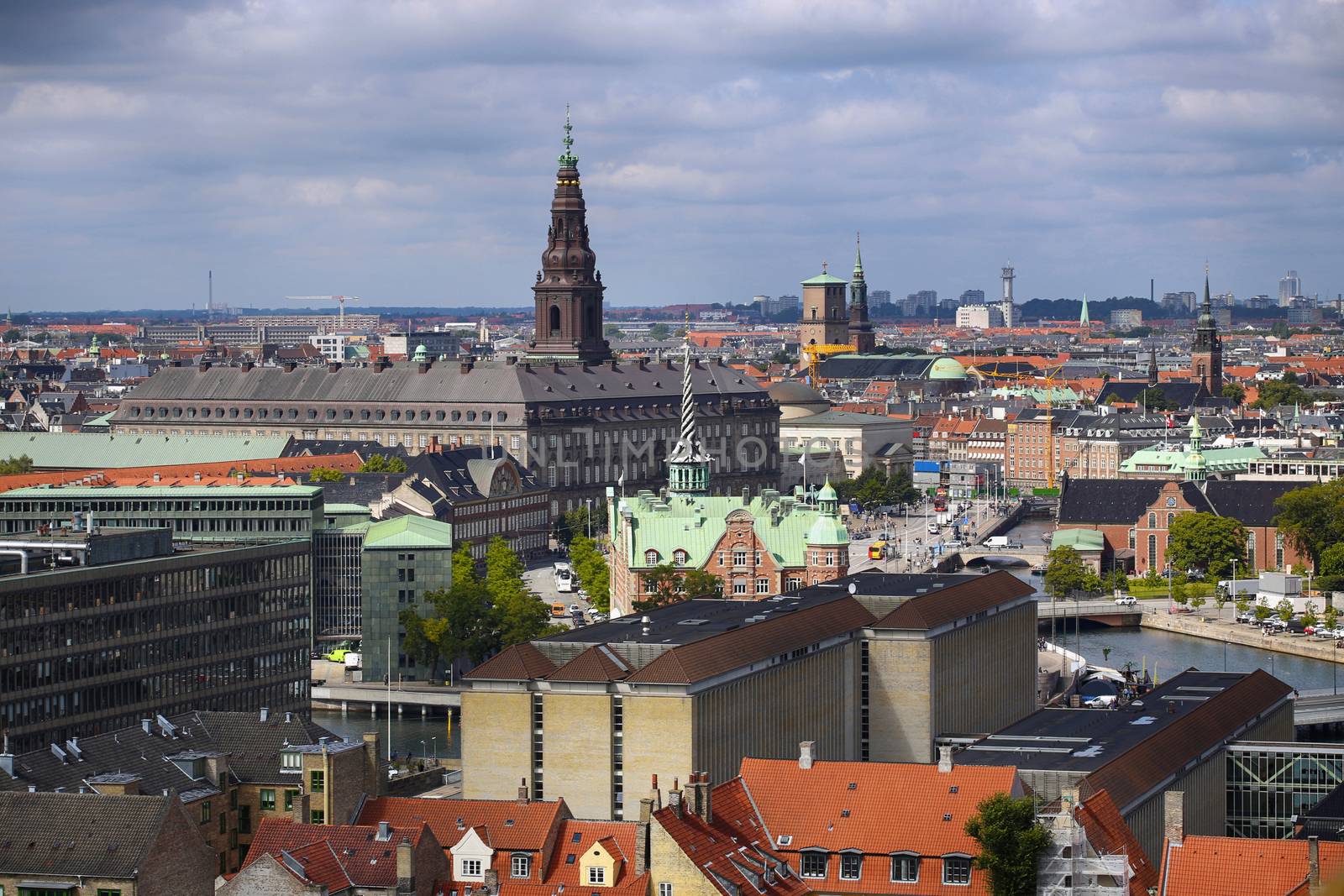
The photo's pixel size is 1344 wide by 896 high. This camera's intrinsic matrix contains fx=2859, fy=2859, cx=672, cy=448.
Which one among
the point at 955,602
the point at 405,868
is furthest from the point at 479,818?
the point at 955,602

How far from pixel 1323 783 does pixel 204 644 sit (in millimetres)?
30069

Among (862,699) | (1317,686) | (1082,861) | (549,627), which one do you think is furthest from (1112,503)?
(1082,861)

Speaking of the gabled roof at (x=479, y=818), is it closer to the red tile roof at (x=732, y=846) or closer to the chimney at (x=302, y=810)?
the chimney at (x=302, y=810)

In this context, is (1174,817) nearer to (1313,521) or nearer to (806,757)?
(806,757)

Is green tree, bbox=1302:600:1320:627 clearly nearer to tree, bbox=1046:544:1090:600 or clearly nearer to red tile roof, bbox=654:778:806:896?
tree, bbox=1046:544:1090:600

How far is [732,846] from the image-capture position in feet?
173

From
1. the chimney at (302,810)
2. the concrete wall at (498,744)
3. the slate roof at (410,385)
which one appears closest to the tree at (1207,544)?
the slate roof at (410,385)

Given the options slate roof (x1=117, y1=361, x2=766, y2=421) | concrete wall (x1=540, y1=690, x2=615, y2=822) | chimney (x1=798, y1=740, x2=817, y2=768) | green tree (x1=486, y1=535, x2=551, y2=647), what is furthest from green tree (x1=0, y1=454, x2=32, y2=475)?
chimney (x1=798, y1=740, x2=817, y2=768)

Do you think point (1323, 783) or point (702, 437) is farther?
point (702, 437)

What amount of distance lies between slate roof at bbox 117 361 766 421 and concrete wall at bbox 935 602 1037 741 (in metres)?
68.5

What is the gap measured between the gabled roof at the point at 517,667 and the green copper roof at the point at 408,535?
32794 mm

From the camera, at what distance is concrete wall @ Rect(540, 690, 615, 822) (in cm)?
6594

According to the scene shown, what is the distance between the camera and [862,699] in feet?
263

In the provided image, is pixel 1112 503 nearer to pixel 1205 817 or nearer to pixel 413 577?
pixel 413 577
